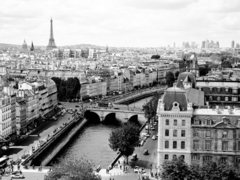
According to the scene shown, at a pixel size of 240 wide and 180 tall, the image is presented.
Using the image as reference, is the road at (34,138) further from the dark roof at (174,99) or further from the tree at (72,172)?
the dark roof at (174,99)

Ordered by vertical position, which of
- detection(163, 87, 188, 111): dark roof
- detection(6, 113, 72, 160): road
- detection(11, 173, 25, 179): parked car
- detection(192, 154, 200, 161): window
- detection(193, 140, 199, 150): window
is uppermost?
detection(163, 87, 188, 111): dark roof

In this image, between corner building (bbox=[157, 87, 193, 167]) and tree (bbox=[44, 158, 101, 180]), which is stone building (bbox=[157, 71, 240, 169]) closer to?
corner building (bbox=[157, 87, 193, 167])

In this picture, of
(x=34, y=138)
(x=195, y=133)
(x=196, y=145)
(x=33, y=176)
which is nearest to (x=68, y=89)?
(x=34, y=138)

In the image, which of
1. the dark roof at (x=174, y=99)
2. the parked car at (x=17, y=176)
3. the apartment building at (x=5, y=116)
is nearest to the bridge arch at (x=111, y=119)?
the apartment building at (x=5, y=116)

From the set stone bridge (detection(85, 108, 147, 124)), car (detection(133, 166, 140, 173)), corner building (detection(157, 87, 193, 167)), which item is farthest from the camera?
stone bridge (detection(85, 108, 147, 124))

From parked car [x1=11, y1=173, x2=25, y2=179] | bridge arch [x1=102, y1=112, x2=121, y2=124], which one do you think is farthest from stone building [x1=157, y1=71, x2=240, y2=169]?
bridge arch [x1=102, y1=112, x2=121, y2=124]

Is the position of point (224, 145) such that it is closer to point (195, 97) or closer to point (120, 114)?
point (195, 97)

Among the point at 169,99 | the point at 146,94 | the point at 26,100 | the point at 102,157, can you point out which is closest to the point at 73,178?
the point at 169,99

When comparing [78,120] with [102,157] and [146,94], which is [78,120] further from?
[146,94]
